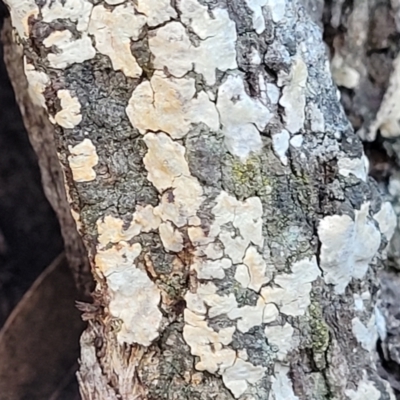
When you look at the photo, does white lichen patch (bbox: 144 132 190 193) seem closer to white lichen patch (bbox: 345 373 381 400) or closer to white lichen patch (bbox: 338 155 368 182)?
white lichen patch (bbox: 338 155 368 182)

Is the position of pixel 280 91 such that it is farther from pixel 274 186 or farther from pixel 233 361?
pixel 233 361

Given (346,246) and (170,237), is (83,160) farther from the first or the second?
(346,246)

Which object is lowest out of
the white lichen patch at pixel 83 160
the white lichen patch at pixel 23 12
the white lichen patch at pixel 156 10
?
the white lichen patch at pixel 83 160

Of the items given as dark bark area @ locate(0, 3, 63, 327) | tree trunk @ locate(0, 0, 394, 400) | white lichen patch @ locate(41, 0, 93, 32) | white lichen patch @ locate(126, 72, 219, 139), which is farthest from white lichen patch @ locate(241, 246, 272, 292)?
dark bark area @ locate(0, 3, 63, 327)

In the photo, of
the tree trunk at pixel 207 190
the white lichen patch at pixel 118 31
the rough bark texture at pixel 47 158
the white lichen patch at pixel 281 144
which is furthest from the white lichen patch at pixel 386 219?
the rough bark texture at pixel 47 158

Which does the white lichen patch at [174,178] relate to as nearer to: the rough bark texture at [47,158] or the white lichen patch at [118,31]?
the white lichen patch at [118,31]

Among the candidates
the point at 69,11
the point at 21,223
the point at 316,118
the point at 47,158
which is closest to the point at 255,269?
the point at 316,118
